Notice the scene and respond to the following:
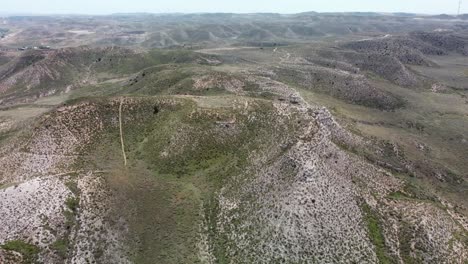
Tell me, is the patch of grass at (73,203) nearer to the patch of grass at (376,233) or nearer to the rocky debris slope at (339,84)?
the patch of grass at (376,233)

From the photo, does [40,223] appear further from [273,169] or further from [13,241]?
[273,169]

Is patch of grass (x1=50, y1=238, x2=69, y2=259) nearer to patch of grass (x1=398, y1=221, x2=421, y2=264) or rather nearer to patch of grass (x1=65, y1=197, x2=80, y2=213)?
patch of grass (x1=65, y1=197, x2=80, y2=213)

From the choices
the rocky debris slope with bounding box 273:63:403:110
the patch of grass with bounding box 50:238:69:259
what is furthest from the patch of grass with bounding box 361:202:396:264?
the rocky debris slope with bounding box 273:63:403:110

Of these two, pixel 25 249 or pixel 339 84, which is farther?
pixel 339 84

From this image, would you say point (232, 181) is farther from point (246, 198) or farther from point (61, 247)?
point (61, 247)

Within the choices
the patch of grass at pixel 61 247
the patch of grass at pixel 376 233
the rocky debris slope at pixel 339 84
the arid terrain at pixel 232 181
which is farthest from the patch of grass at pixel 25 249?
the rocky debris slope at pixel 339 84

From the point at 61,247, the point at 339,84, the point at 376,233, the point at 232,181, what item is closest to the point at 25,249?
the point at 61,247
